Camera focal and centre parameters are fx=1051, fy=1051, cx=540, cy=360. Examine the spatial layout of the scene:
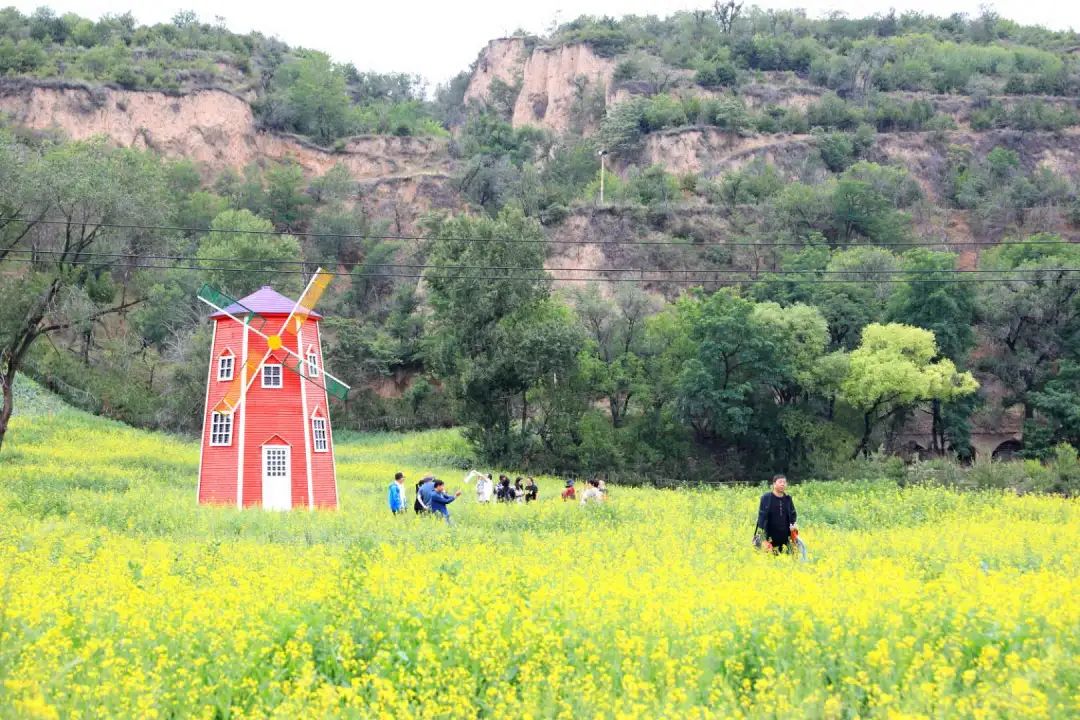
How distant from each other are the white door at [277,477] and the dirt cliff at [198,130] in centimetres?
7226

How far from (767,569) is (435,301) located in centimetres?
3604

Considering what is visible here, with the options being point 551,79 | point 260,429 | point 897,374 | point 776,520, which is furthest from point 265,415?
point 551,79

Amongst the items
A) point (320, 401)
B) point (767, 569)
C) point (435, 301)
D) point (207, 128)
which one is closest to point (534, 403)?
point (435, 301)

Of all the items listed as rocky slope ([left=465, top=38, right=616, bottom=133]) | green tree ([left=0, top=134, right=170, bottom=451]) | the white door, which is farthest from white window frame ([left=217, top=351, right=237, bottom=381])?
rocky slope ([left=465, top=38, right=616, bottom=133])

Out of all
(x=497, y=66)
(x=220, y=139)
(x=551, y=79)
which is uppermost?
(x=497, y=66)

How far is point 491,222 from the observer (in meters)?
48.1

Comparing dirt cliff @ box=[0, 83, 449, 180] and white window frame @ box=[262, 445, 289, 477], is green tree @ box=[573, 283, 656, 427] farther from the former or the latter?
dirt cliff @ box=[0, 83, 449, 180]

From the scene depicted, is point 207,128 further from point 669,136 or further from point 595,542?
point 595,542

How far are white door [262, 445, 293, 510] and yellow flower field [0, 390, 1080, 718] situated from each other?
45.2 ft

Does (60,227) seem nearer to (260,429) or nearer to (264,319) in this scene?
(264,319)

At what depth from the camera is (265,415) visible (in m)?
32.2

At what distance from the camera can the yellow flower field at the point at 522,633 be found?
28.2 ft

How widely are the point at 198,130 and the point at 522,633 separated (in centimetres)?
10013

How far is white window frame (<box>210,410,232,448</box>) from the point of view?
3192cm
